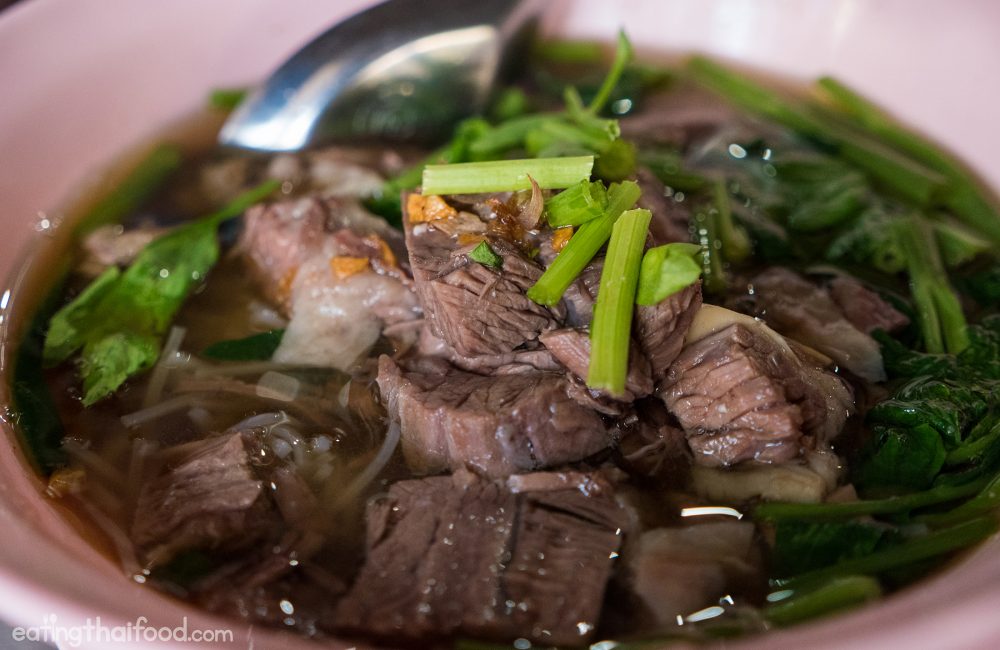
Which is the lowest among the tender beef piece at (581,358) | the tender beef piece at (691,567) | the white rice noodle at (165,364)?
the tender beef piece at (691,567)

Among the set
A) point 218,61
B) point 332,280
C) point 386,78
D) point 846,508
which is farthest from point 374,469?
point 218,61

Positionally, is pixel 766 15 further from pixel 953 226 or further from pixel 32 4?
pixel 32 4

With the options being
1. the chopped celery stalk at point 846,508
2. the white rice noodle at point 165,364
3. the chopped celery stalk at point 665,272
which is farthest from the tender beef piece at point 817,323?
the white rice noodle at point 165,364

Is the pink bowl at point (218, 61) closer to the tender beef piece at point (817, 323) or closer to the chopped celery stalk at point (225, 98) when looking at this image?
the chopped celery stalk at point (225, 98)

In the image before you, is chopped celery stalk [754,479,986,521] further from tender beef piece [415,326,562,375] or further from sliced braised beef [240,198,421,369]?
sliced braised beef [240,198,421,369]

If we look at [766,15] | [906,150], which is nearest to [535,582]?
[906,150]

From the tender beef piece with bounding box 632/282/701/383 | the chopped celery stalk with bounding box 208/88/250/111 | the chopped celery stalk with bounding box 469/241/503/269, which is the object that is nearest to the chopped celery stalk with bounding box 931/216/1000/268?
the tender beef piece with bounding box 632/282/701/383

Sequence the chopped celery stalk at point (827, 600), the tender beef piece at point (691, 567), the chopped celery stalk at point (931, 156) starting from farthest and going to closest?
the chopped celery stalk at point (931, 156), the tender beef piece at point (691, 567), the chopped celery stalk at point (827, 600)
